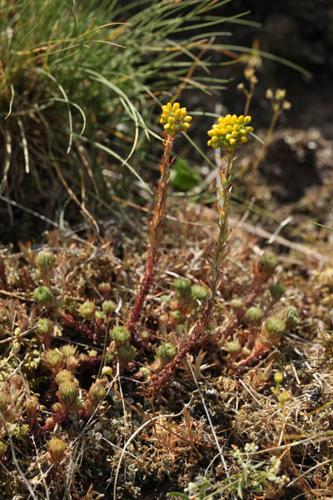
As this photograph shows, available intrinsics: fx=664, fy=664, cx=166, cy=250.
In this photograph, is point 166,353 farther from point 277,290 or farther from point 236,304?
point 277,290

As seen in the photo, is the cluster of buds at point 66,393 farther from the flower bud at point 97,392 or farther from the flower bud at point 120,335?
the flower bud at point 120,335

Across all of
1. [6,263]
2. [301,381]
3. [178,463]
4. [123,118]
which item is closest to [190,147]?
[123,118]

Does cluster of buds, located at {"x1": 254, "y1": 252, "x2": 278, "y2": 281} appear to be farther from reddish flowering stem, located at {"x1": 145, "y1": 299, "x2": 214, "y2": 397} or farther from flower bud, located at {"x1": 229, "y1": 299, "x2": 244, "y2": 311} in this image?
reddish flowering stem, located at {"x1": 145, "y1": 299, "x2": 214, "y2": 397}

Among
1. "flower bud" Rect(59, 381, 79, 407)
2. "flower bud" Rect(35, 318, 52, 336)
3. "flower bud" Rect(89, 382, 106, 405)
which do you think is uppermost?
"flower bud" Rect(35, 318, 52, 336)

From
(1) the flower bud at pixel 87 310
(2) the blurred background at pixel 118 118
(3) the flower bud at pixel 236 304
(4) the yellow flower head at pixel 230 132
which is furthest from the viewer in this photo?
(2) the blurred background at pixel 118 118

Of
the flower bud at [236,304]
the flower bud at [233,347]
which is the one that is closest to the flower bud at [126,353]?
the flower bud at [233,347]

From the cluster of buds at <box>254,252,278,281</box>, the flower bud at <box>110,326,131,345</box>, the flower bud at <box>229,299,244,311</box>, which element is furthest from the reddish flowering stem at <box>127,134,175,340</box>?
the cluster of buds at <box>254,252,278,281</box>

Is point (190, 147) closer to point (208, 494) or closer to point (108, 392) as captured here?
point (108, 392)
